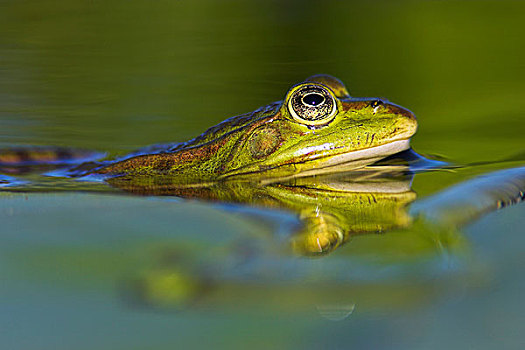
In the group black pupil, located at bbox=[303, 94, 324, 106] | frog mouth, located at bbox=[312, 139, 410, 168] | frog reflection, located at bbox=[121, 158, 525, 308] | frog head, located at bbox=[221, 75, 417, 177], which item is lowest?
frog reflection, located at bbox=[121, 158, 525, 308]

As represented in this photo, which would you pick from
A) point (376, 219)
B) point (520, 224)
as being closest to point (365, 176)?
point (376, 219)

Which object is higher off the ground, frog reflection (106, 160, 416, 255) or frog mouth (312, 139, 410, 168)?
frog mouth (312, 139, 410, 168)

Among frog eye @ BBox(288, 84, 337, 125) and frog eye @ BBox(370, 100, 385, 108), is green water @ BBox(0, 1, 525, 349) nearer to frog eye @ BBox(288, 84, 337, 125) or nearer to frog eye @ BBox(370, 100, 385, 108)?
frog eye @ BBox(370, 100, 385, 108)

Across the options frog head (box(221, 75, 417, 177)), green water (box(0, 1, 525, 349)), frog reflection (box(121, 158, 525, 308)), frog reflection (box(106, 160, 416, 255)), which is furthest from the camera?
→ frog head (box(221, 75, 417, 177))

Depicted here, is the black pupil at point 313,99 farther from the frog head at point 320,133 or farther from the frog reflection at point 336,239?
the frog reflection at point 336,239

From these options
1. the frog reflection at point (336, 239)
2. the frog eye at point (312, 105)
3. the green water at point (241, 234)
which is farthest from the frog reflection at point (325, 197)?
the frog eye at point (312, 105)

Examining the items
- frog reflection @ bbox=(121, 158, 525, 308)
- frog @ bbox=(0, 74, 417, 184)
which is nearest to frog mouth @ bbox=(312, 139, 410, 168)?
frog @ bbox=(0, 74, 417, 184)

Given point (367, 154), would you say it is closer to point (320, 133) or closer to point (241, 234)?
point (320, 133)

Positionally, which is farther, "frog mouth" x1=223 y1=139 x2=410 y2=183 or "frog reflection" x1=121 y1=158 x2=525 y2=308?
"frog mouth" x1=223 y1=139 x2=410 y2=183

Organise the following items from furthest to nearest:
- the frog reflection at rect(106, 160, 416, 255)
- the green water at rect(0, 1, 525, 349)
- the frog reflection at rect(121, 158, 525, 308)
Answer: the frog reflection at rect(106, 160, 416, 255)
the frog reflection at rect(121, 158, 525, 308)
the green water at rect(0, 1, 525, 349)
